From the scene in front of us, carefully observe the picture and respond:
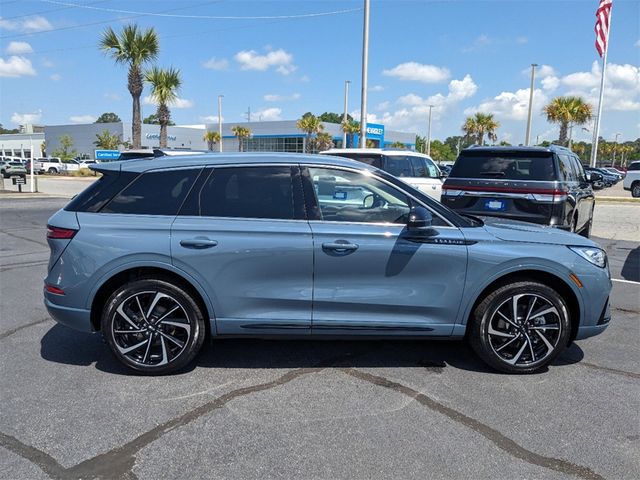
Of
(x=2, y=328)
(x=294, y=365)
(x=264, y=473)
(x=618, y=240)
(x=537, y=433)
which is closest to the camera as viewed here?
(x=264, y=473)

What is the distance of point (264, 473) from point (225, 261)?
160 centimetres

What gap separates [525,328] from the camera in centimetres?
394

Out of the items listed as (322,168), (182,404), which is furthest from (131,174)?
(182,404)

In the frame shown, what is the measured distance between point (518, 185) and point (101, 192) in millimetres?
5886

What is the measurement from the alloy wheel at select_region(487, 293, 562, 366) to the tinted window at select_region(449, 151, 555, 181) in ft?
13.0

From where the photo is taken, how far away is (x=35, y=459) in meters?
2.81

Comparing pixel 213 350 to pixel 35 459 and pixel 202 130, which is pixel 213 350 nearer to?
pixel 35 459

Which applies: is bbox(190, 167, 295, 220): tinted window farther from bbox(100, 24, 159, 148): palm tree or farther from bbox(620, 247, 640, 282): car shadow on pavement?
bbox(100, 24, 159, 148): palm tree

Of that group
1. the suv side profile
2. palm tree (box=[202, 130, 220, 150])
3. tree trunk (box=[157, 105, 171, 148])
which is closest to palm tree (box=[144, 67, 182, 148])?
tree trunk (box=[157, 105, 171, 148])

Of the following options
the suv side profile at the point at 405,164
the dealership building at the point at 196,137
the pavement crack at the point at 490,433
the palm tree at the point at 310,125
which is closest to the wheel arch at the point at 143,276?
the pavement crack at the point at 490,433

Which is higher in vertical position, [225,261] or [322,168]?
[322,168]

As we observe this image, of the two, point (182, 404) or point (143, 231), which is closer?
point (182, 404)

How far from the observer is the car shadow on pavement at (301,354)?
4160mm

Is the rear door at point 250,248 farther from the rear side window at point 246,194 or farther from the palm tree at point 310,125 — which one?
the palm tree at point 310,125
